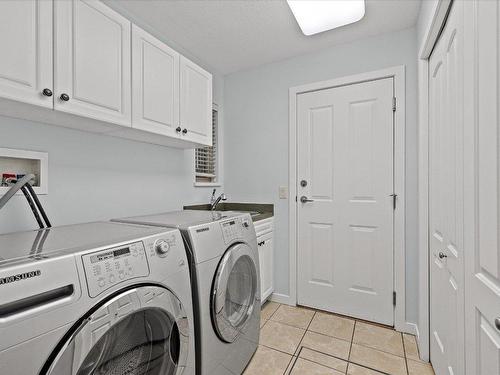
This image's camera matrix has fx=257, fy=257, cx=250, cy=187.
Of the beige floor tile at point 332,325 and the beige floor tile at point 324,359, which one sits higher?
the beige floor tile at point 324,359

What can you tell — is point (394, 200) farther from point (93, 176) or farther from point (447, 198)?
point (93, 176)

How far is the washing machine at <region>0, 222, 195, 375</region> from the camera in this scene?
0.63 metres

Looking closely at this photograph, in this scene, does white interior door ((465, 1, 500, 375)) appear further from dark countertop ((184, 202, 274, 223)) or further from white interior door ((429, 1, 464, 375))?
dark countertop ((184, 202, 274, 223))

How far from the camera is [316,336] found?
198 centimetres

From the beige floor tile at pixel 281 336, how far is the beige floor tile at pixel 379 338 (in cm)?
44

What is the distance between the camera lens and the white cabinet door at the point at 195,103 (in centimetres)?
185

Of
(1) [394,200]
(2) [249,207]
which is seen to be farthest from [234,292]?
(1) [394,200]

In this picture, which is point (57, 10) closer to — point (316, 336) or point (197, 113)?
point (197, 113)

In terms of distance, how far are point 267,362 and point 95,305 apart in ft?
4.39

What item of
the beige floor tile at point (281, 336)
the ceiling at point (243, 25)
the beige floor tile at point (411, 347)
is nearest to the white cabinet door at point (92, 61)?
the ceiling at point (243, 25)

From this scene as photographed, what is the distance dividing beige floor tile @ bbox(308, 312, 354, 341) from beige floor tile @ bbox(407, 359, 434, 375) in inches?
16.0

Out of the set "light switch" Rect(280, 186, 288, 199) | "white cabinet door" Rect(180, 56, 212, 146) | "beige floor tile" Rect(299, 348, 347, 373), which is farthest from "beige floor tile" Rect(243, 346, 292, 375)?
"white cabinet door" Rect(180, 56, 212, 146)

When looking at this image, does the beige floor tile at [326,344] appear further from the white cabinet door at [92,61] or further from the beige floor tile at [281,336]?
the white cabinet door at [92,61]

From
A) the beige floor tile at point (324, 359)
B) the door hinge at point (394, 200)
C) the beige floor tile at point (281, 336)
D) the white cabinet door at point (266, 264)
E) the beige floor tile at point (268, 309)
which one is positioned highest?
the door hinge at point (394, 200)
